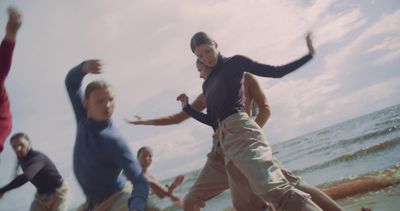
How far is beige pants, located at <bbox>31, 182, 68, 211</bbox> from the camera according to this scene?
15.0 ft

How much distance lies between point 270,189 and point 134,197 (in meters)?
1.09

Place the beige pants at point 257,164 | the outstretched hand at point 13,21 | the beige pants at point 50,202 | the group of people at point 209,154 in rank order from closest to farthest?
the group of people at point 209,154
the beige pants at point 257,164
the outstretched hand at point 13,21
the beige pants at point 50,202

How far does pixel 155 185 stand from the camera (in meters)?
4.04

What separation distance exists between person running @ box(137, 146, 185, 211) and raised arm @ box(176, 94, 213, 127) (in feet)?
1.91

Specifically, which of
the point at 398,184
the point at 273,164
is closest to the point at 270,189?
the point at 273,164

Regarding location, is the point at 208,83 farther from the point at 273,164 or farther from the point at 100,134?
the point at 100,134

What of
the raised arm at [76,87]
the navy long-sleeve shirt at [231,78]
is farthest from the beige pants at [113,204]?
the navy long-sleeve shirt at [231,78]

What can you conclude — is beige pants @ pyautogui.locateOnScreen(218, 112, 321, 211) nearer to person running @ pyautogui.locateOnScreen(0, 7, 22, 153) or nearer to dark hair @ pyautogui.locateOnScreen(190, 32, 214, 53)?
dark hair @ pyautogui.locateOnScreen(190, 32, 214, 53)

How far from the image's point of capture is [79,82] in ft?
8.77

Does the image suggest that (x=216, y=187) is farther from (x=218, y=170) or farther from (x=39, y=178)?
(x=39, y=178)

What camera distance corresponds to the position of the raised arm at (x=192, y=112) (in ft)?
11.7

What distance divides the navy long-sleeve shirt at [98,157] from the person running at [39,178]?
180cm

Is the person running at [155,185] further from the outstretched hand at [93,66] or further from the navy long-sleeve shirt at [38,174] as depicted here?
the outstretched hand at [93,66]

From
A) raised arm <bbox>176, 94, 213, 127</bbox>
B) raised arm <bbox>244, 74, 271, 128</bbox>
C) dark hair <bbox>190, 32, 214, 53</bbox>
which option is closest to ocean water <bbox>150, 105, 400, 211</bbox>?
raised arm <bbox>176, 94, 213, 127</bbox>
